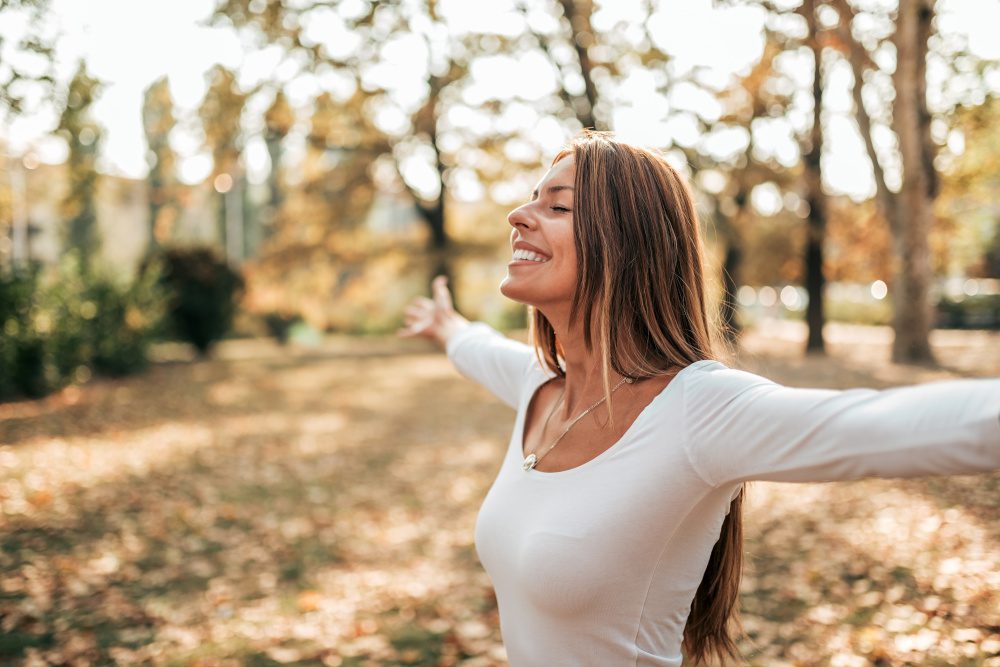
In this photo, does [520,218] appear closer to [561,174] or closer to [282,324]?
[561,174]

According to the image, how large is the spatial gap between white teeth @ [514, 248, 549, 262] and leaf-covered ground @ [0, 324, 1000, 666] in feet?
9.14

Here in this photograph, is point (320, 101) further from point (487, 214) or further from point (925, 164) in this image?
point (925, 164)

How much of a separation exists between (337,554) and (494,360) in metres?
3.88

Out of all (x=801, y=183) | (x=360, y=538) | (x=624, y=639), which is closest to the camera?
(x=624, y=639)

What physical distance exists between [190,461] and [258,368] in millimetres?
10470

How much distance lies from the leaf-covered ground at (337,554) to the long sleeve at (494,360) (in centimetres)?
206

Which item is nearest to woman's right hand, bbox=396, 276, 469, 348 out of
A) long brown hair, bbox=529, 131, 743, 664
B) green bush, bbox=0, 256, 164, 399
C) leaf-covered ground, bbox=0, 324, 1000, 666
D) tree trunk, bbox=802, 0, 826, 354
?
long brown hair, bbox=529, 131, 743, 664

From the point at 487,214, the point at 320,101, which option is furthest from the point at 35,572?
the point at 487,214

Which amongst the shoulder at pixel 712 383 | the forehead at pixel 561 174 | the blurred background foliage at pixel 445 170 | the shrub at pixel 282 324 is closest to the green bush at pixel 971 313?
the blurred background foliage at pixel 445 170

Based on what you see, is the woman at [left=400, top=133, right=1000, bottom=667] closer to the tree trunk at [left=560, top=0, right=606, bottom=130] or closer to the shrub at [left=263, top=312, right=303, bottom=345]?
the tree trunk at [left=560, top=0, right=606, bottom=130]

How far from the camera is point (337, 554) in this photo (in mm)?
6059

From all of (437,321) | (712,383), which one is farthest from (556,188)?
(437,321)

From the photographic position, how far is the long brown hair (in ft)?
6.15

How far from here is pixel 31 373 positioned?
11977 mm
